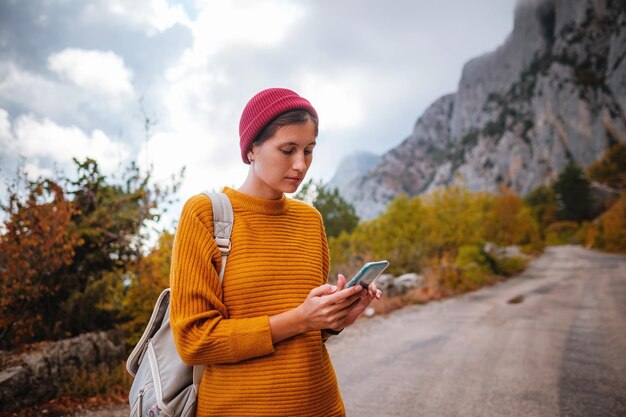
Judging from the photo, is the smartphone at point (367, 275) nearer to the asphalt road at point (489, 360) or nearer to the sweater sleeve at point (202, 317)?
the sweater sleeve at point (202, 317)

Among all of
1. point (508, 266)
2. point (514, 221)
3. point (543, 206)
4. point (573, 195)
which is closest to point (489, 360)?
point (508, 266)

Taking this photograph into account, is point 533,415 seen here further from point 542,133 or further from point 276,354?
point 542,133

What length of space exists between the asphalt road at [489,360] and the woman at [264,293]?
2718 millimetres

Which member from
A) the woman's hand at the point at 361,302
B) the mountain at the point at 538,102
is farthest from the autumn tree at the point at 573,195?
the woman's hand at the point at 361,302

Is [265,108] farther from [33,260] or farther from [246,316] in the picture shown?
[33,260]

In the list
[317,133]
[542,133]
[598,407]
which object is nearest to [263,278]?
[317,133]

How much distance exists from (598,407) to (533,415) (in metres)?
0.69

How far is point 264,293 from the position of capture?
1.20 m

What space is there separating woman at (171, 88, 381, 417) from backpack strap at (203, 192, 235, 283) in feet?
0.07

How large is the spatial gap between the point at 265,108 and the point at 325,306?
751mm

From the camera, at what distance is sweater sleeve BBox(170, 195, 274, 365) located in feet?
3.35

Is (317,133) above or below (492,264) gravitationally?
above

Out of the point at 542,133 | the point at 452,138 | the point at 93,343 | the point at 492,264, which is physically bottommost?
the point at 492,264

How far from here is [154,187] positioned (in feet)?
17.4
